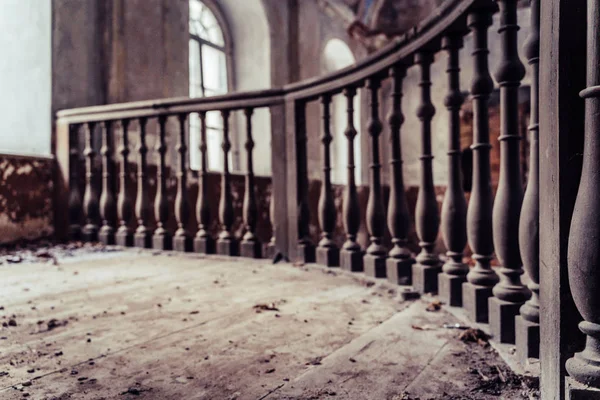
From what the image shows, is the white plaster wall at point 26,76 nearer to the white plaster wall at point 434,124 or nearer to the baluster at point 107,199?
the baluster at point 107,199

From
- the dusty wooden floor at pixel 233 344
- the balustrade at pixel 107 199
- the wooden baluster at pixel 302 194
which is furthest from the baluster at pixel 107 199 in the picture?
the wooden baluster at pixel 302 194

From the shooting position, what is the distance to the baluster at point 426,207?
5.88 feet

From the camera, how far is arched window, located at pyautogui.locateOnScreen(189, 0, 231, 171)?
265 inches

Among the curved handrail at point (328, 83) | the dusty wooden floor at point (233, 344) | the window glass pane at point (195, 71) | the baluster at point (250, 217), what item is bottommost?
the dusty wooden floor at point (233, 344)

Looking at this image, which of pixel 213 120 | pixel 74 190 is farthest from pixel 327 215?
pixel 213 120

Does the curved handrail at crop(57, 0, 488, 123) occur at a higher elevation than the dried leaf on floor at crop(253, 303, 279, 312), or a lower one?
higher

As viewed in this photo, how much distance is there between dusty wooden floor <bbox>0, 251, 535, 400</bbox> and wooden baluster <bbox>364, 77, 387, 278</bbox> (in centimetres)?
12

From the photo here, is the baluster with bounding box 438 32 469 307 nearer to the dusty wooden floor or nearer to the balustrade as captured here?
the dusty wooden floor

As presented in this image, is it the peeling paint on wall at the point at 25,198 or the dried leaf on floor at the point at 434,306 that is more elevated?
the peeling paint on wall at the point at 25,198

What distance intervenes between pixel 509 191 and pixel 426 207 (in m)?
0.58

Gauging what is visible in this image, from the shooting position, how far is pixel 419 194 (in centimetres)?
190

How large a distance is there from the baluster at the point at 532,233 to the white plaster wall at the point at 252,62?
6041 mm

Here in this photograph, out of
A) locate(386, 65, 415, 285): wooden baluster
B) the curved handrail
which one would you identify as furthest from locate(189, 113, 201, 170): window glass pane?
locate(386, 65, 415, 285): wooden baluster

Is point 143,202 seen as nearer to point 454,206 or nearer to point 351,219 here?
point 351,219
